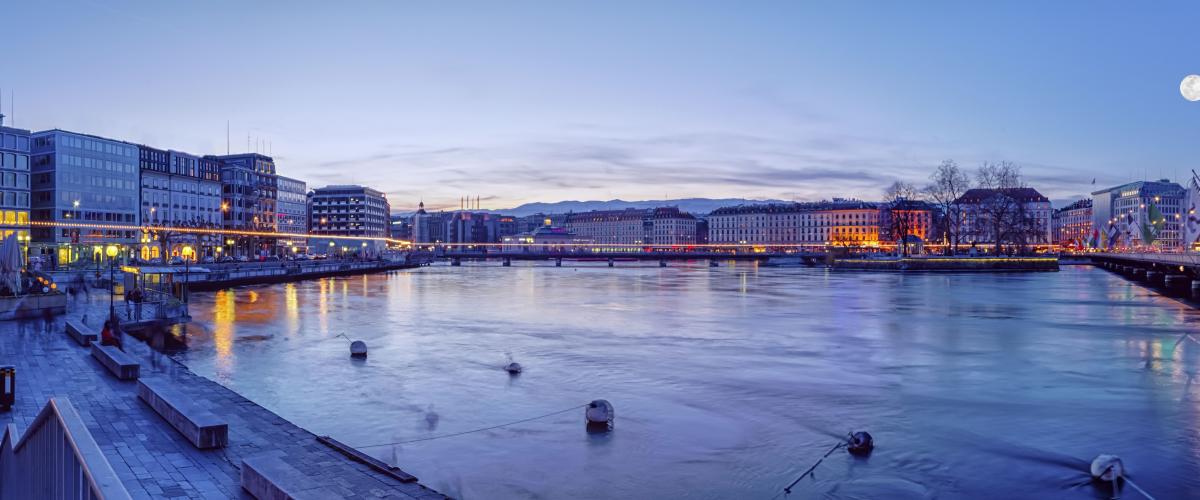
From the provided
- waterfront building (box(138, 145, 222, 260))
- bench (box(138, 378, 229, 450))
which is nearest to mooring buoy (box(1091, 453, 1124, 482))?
bench (box(138, 378, 229, 450))

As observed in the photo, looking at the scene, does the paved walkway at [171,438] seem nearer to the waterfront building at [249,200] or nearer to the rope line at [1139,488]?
the rope line at [1139,488]

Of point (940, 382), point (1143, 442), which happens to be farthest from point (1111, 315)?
point (1143, 442)

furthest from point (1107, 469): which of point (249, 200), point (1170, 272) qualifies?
point (249, 200)

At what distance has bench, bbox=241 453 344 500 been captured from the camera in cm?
976

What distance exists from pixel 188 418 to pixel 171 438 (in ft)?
1.50

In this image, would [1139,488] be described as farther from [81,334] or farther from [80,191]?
[80,191]

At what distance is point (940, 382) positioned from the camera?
81.7 feet

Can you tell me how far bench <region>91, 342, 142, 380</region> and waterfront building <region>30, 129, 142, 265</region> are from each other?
7913cm

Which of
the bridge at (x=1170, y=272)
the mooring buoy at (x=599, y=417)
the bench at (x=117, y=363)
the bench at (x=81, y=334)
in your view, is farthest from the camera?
the bridge at (x=1170, y=272)

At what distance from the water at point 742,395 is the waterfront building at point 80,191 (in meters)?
Result: 59.9

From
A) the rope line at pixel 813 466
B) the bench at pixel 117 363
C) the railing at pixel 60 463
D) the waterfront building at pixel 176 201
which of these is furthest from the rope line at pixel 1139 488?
the waterfront building at pixel 176 201

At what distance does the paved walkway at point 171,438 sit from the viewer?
36.0 ft

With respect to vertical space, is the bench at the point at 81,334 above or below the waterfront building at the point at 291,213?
below

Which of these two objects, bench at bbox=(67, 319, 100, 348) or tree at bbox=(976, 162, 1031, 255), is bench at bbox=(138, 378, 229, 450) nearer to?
bench at bbox=(67, 319, 100, 348)
